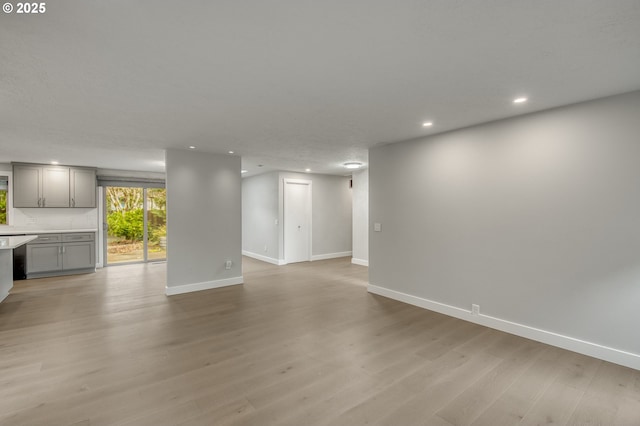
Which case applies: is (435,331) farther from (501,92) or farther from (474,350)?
(501,92)

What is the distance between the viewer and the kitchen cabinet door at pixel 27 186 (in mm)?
6207

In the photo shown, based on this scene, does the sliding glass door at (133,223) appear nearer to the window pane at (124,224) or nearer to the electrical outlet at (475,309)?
the window pane at (124,224)

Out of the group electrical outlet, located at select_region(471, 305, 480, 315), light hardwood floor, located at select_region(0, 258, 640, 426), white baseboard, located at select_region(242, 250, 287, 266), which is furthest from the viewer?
white baseboard, located at select_region(242, 250, 287, 266)

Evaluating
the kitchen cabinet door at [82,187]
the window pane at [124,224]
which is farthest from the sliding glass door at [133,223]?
the kitchen cabinet door at [82,187]

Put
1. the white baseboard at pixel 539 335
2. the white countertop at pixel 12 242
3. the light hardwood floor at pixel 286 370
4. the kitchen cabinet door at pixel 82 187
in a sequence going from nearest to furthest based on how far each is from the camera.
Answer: the light hardwood floor at pixel 286 370 < the white baseboard at pixel 539 335 < the white countertop at pixel 12 242 < the kitchen cabinet door at pixel 82 187

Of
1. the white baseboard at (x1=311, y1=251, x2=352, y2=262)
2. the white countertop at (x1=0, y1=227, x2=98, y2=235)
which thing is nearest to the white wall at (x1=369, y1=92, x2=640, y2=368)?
the white baseboard at (x1=311, y1=251, x2=352, y2=262)

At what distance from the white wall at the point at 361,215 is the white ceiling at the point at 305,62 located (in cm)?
383

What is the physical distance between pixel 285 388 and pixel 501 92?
3138 mm

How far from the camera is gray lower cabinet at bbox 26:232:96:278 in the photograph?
6.07 meters

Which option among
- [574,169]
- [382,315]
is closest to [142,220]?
[382,315]

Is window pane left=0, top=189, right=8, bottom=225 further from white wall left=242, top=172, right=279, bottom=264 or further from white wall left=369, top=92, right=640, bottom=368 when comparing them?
white wall left=369, top=92, right=640, bottom=368

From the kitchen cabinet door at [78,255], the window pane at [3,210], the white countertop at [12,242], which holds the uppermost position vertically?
the window pane at [3,210]

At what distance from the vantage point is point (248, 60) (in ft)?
6.78

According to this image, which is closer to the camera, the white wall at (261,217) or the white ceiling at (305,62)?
the white ceiling at (305,62)
